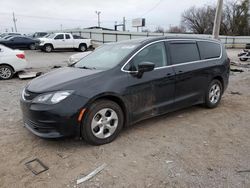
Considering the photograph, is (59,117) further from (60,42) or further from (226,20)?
(226,20)

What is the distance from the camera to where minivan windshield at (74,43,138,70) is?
3.95 m

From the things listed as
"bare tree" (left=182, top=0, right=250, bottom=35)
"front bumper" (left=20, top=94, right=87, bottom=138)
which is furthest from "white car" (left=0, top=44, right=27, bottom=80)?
"bare tree" (left=182, top=0, right=250, bottom=35)

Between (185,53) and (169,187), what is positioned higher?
(185,53)

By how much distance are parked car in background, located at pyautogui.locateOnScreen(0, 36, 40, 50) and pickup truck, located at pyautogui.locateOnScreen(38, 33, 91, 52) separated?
120 cm

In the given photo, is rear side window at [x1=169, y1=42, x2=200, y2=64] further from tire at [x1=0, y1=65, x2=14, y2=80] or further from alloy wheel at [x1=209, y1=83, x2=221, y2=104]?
tire at [x1=0, y1=65, x2=14, y2=80]

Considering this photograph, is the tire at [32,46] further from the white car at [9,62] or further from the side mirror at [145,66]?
the side mirror at [145,66]

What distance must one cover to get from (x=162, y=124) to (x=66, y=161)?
199 cm

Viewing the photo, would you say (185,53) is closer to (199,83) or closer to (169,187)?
(199,83)

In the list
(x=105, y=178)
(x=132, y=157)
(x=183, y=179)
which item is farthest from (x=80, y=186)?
(x=183, y=179)

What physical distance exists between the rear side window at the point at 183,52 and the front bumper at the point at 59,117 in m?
2.10

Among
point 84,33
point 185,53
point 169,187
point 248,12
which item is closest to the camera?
point 169,187

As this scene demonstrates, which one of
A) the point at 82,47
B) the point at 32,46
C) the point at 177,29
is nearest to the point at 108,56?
the point at 82,47

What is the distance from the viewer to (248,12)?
4672 centimetres

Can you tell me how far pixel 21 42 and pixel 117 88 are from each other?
71.6 ft
